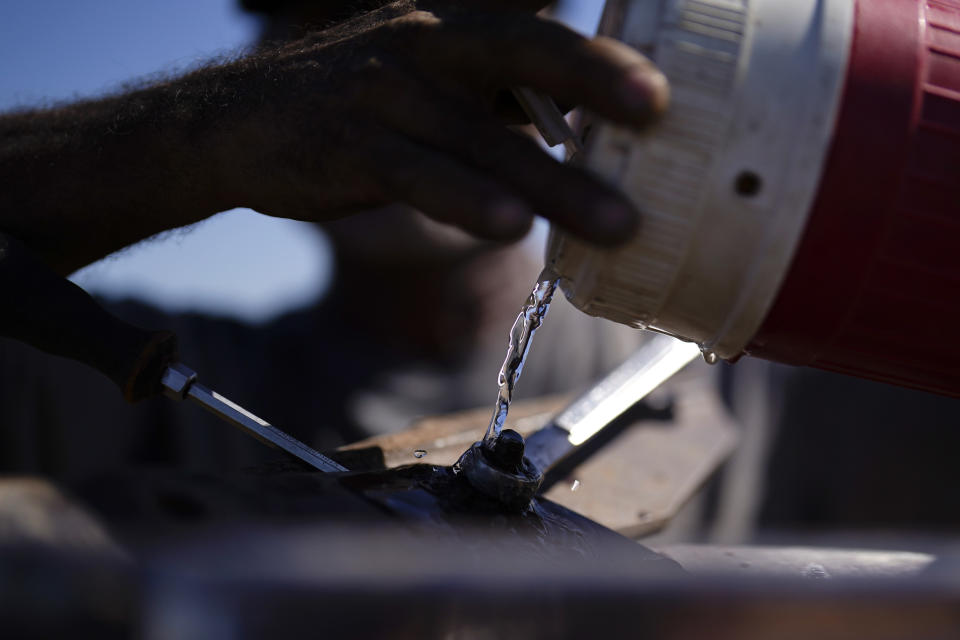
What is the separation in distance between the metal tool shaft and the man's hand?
6.9 inches

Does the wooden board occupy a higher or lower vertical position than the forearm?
lower

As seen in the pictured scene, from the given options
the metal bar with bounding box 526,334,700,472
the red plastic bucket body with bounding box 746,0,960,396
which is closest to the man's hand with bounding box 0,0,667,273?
the red plastic bucket body with bounding box 746,0,960,396

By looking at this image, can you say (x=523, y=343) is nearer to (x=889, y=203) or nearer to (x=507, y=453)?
(x=507, y=453)

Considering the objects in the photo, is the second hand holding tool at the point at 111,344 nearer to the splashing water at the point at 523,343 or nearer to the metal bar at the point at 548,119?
the splashing water at the point at 523,343

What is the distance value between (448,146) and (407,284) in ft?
5.44

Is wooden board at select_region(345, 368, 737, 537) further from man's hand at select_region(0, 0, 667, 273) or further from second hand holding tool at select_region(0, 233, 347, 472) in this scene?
man's hand at select_region(0, 0, 667, 273)

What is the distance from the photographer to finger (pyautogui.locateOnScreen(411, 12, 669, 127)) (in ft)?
1.71

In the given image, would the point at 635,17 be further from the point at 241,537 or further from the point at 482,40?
the point at 241,537

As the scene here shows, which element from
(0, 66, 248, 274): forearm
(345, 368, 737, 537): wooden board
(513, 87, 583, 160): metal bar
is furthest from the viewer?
(345, 368, 737, 537): wooden board

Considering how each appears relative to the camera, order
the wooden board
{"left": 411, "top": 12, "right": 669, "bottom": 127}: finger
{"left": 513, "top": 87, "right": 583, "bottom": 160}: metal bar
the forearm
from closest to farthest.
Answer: {"left": 411, "top": 12, "right": 669, "bottom": 127}: finger, {"left": 513, "top": 87, "right": 583, "bottom": 160}: metal bar, the forearm, the wooden board

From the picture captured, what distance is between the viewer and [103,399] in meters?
1.90

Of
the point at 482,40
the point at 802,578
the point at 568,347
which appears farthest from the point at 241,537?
the point at 568,347

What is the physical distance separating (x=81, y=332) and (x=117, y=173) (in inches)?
9.0

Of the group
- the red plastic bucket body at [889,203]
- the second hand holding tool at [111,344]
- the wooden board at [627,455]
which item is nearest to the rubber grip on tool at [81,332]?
the second hand holding tool at [111,344]
